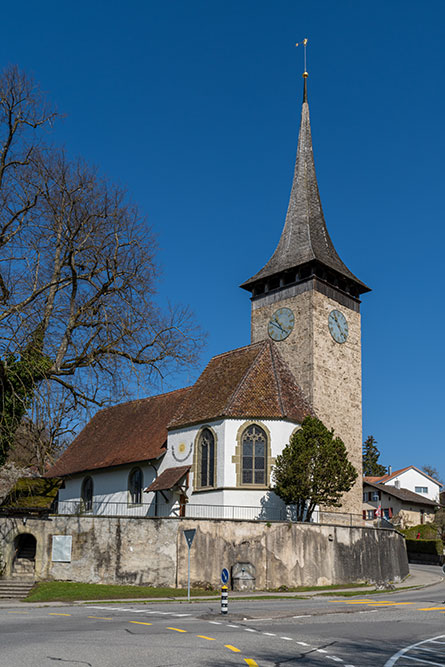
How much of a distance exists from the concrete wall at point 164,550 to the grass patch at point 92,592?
0.65 metres

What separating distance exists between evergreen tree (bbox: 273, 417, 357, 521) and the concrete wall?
5.17 feet

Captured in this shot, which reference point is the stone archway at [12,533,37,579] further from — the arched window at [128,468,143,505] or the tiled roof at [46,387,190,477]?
the arched window at [128,468,143,505]

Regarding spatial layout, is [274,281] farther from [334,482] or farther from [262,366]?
[334,482]

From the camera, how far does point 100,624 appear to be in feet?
49.8

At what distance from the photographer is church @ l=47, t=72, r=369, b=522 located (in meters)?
32.7

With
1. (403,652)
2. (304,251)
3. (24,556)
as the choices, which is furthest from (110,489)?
(403,652)

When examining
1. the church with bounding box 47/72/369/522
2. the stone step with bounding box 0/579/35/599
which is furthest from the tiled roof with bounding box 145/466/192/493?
the stone step with bounding box 0/579/35/599

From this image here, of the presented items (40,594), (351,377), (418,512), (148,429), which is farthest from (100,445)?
(418,512)

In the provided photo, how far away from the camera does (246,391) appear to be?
34.0 metres

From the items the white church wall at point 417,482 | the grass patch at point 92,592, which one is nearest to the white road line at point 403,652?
the grass patch at point 92,592

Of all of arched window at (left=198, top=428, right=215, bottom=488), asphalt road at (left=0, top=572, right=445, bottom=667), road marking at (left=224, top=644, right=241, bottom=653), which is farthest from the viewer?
arched window at (left=198, top=428, right=215, bottom=488)

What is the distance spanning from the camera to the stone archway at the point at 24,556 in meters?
28.0

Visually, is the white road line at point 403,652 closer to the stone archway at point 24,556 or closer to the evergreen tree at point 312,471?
the evergreen tree at point 312,471

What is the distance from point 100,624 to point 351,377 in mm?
27335
